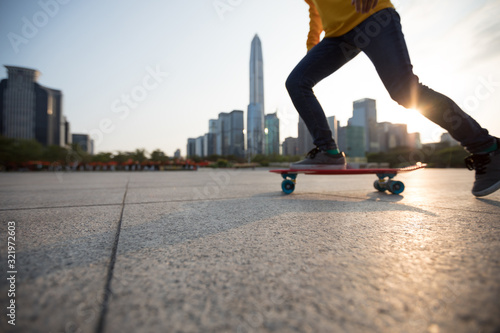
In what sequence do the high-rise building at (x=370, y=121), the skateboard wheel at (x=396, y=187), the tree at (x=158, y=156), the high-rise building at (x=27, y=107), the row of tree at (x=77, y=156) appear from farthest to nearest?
the high-rise building at (x=370, y=121) < the high-rise building at (x=27, y=107) < the tree at (x=158, y=156) < the row of tree at (x=77, y=156) < the skateboard wheel at (x=396, y=187)

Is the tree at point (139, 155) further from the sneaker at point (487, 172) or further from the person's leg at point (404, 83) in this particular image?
the sneaker at point (487, 172)

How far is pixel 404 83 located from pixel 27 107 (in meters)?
62.1

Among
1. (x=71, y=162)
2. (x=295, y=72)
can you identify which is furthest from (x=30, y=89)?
(x=295, y=72)

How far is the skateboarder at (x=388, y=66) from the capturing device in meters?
1.38

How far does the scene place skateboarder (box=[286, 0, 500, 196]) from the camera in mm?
1385

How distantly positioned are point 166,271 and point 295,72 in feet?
5.25

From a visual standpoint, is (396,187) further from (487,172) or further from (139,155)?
(139,155)

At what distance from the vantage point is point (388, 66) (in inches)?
55.3

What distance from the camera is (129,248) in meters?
0.61

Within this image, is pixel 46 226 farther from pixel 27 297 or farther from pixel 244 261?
pixel 244 261

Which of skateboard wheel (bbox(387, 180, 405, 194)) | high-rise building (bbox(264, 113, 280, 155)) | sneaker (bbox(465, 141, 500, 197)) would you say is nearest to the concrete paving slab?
skateboard wheel (bbox(387, 180, 405, 194))

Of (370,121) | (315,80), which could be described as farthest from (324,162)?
(370,121)

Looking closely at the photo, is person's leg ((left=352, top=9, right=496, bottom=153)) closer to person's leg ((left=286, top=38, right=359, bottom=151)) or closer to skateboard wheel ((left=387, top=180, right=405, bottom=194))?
person's leg ((left=286, top=38, right=359, bottom=151))

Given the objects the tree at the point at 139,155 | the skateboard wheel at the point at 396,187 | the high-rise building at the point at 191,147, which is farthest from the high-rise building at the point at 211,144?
the skateboard wheel at the point at 396,187
